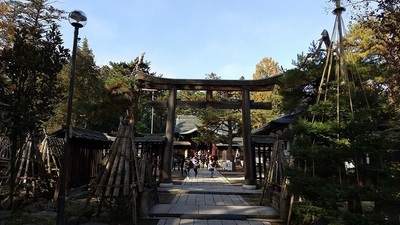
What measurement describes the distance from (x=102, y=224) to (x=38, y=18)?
2026cm

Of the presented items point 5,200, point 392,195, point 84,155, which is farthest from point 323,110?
point 84,155

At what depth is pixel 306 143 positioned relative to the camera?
5.82 metres

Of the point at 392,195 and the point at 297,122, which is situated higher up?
the point at 297,122

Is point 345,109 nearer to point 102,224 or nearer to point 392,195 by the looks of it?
point 392,195

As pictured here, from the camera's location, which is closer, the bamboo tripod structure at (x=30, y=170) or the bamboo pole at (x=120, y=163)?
the bamboo pole at (x=120, y=163)

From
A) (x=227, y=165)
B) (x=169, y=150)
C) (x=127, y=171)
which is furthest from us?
(x=227, y=165)

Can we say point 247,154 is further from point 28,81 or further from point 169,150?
point 28,81

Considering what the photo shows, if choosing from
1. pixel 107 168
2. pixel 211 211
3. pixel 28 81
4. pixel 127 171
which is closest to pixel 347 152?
pixel 211 211

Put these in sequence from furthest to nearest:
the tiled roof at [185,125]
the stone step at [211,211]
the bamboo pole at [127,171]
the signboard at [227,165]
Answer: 1. the tiled roof at [185,125]
2. the signboard at [227,165]
3. the stone step at [211,211]
4. the bamboo pole at [127,171]

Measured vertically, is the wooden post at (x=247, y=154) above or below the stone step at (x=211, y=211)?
above

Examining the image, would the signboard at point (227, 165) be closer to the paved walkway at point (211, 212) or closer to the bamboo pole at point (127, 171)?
the paved walkway at point (211, 212)

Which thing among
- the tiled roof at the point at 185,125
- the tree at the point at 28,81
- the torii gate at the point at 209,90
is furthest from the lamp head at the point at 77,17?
the tiled roof at the point at 185,125

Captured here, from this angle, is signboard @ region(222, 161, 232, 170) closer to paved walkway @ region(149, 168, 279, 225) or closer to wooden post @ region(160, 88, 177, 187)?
wooden post @ region(160, 88, 177, 187)

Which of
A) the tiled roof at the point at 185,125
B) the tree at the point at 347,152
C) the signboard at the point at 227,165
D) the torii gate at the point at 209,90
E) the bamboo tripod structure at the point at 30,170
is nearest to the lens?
the tree at the point at 347,152
